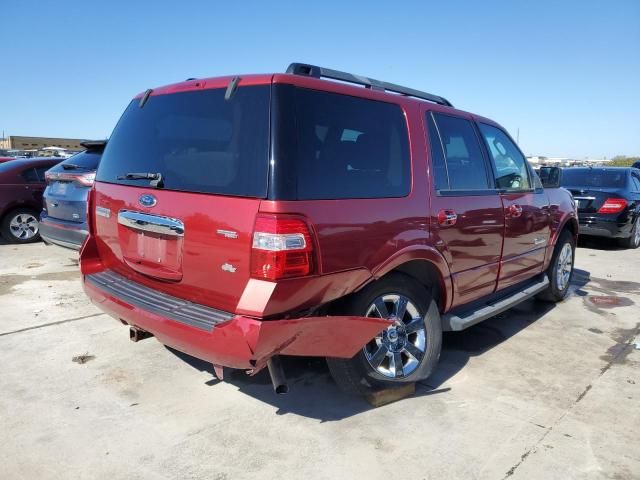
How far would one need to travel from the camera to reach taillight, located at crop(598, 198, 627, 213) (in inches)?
366

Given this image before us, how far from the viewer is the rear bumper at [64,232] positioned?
6.00 metres

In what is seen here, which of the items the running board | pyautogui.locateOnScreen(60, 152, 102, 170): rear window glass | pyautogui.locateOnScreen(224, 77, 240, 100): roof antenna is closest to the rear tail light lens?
pyautogui.locateOnScreen(60, 152, 102, 170): rear window glass

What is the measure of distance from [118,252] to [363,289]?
5.53ft

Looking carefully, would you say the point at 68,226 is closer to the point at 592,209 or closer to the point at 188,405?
the point at 188,405

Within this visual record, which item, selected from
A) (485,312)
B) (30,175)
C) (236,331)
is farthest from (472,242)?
(30,175)

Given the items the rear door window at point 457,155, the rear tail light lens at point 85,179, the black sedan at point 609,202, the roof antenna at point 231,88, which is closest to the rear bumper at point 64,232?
the rear tail light lens at point 85,179

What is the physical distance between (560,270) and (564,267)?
16 cm

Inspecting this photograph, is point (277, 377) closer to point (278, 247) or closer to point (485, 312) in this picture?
point (278, 247)

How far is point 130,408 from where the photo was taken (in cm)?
321

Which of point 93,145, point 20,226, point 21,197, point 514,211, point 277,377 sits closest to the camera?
point 277,377

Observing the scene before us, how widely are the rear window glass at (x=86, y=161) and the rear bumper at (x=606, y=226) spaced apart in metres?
8.56

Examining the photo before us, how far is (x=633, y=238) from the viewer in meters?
10.0

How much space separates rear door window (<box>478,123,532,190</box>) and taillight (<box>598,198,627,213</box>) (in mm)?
5482

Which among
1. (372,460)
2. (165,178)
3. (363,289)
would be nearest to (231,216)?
(165,178)
